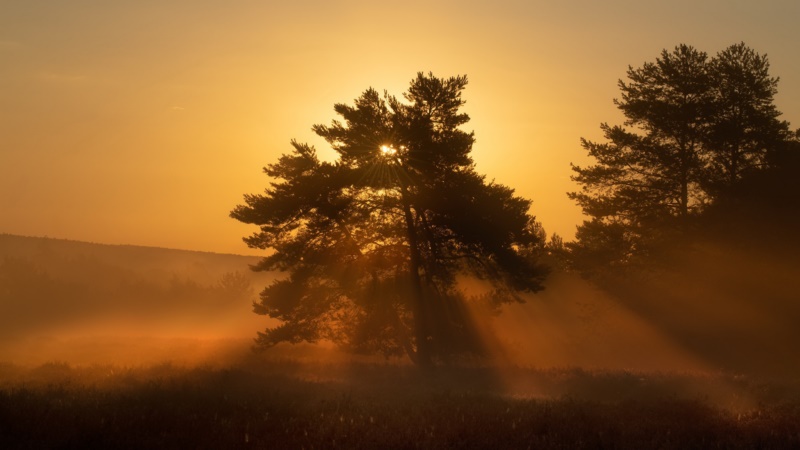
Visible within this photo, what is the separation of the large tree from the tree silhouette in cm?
788

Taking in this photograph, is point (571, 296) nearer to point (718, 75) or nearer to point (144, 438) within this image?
point (718, 75)

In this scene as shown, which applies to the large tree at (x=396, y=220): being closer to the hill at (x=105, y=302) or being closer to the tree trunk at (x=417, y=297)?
the tree trunk at (x=417, y=297)

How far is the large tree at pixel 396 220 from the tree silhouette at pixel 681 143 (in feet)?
25.9

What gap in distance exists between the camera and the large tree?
2533cm

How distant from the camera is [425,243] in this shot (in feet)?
84.6

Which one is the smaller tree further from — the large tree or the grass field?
the grass field

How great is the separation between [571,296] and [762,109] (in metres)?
20.8

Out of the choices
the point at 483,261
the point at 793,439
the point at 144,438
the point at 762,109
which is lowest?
the point at 793,439

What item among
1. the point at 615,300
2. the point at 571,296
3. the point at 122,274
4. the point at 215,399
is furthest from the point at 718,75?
the point at 122,274

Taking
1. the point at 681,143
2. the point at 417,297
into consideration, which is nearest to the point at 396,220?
the point at 417,297

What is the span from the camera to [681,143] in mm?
31297

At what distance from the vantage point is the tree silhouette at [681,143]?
100ft

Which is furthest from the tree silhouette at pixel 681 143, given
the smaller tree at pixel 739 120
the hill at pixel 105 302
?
the hill at pixel 105 302

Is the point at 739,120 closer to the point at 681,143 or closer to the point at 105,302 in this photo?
the point at 681,143
